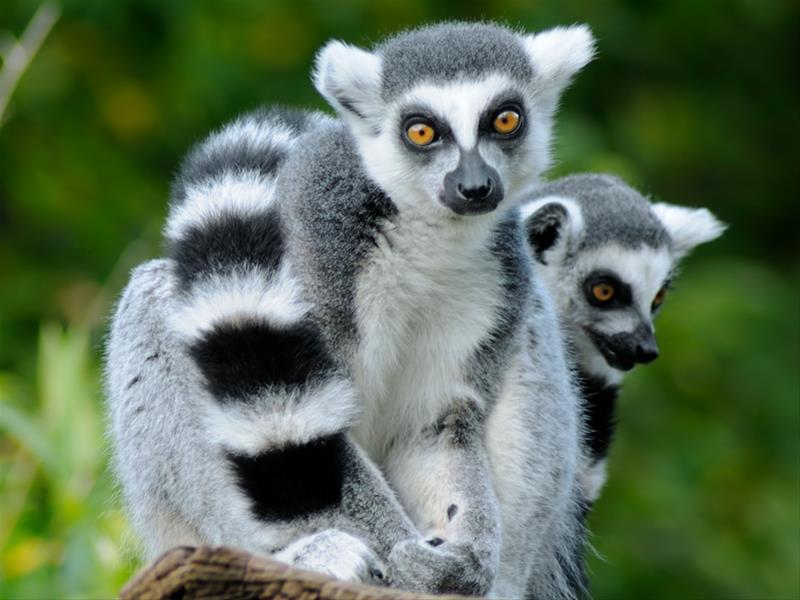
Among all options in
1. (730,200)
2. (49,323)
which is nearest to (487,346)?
(49,323)

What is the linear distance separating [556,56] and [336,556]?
6.15ft

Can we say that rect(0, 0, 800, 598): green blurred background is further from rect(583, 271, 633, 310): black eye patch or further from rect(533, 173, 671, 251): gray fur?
rect(583, 271, 633, 310): black eye patch

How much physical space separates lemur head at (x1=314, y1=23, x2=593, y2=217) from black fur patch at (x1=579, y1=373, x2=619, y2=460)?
4.09 ft

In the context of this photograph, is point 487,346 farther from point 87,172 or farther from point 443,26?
point 87,172

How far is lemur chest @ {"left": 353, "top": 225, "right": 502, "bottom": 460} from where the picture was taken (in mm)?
4090

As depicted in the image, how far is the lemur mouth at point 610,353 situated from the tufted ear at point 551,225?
1.16 feet

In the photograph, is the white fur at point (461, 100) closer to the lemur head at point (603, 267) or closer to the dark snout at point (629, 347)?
the lemur head at point (603, 267)

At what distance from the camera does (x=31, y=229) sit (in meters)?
9.64

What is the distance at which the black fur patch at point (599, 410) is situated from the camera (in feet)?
17.6

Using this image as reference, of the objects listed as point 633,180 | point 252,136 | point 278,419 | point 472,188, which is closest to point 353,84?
point 252,136

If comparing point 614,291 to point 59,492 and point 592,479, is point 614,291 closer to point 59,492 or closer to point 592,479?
point 592,479

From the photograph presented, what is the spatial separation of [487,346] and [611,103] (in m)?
5.87

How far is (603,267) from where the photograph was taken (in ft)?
17.7

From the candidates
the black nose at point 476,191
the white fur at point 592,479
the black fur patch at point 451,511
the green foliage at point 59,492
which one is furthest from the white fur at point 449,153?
the green foliage at point 59,492
